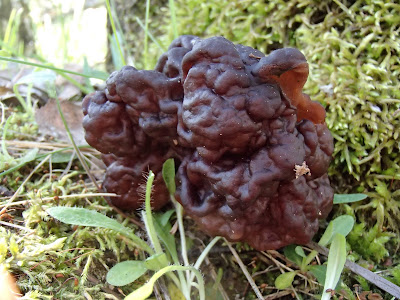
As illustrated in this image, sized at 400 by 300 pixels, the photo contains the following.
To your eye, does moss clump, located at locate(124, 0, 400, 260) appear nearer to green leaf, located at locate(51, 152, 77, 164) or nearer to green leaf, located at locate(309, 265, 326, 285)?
green leaf, located at locate(309, 265, 326, 285)

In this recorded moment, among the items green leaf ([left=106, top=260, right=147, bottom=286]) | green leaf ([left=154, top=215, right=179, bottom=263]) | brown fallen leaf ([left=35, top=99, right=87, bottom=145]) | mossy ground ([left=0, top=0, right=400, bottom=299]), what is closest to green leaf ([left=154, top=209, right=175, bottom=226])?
green leaf ([left=154, top=215, right=179, bottom=263])

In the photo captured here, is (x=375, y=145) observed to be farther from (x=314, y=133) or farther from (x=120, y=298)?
(x=120, y=298)

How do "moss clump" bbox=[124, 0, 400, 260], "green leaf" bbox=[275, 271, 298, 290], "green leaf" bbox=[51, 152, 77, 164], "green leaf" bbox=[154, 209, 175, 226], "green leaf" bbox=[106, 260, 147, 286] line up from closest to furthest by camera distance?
"green leaf" bbox=[106, 260, 147, 286], "green leaf" bbox=[275, 271, 298, 290], "green leaf" bbox=[154, 209, 175, 226], "moss clump" bbox=[124, 0, 400, 260], "green leaf" bbox=[51, 152, 77, 164]

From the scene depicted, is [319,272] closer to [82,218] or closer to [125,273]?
[125,273]

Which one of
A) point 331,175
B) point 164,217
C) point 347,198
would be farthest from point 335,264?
point 164,217

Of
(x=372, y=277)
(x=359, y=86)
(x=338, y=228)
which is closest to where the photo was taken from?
(x=372, y=277)

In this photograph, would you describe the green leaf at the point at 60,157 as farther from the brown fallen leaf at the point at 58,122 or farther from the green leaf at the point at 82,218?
the green leaf at the point at 82,218
